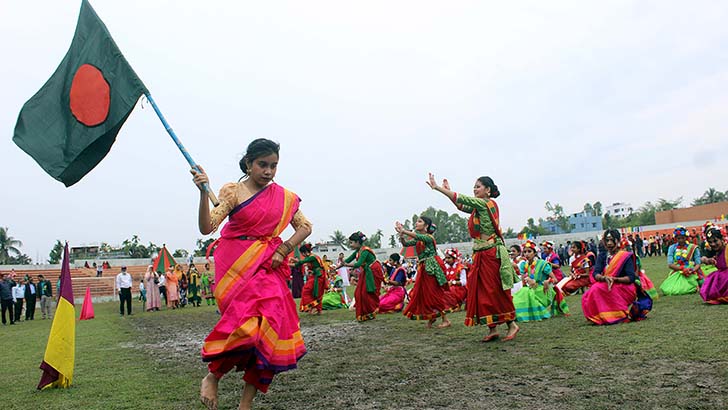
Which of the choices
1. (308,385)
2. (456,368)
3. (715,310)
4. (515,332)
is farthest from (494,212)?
(715,310)

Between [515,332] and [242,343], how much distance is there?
480cm

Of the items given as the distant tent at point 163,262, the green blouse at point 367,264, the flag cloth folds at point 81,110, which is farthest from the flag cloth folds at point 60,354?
the distant tent at point 163,262

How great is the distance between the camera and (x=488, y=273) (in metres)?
7.33

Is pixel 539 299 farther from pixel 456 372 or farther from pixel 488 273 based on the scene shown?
pixel 456 372

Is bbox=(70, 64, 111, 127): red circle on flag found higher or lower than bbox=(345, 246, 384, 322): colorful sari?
higher

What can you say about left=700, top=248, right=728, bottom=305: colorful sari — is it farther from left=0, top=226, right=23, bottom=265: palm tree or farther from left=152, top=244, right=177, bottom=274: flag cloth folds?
left=0, top=226, right=23, bottom=265: palm tree

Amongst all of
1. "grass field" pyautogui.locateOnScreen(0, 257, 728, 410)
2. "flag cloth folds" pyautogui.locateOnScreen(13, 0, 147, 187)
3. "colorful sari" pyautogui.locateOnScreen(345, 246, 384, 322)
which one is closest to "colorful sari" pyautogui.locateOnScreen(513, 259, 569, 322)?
"grass field" pyautogui.locateOnScreen(0, 257, 728, 410)

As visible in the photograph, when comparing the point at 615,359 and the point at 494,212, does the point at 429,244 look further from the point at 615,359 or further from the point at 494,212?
the point at 615,359

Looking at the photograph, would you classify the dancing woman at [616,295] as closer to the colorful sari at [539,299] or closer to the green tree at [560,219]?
the colorful sari at [539,299]

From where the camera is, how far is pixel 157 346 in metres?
9.38

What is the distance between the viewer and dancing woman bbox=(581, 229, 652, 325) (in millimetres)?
8180

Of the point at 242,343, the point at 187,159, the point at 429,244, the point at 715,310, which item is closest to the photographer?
the point at 242,343

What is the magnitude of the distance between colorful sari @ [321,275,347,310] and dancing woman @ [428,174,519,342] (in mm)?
10425

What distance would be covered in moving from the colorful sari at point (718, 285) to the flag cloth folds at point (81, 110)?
9.79 meters
